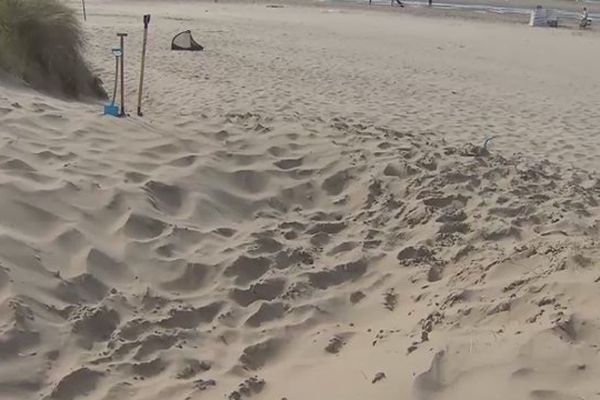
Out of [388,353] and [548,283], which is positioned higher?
[548,283]

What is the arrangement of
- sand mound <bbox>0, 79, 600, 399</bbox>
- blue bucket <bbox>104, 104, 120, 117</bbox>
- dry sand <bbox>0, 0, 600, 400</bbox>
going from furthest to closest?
blue bucket <bbox>104, 104, 120, 117</bbox> < sand mound <bbox>0, 79, 600, 399</bbox> < dry sand <bbox>0, 0, 600, 400</bbox>

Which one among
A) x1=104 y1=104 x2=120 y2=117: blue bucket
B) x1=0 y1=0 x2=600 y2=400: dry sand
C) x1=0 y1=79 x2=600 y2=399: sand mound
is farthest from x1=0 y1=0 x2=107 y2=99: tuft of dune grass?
x1=0 y1=79 x2=600 y2=399: sand mound

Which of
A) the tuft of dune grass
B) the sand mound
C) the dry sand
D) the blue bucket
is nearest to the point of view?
the dry sand

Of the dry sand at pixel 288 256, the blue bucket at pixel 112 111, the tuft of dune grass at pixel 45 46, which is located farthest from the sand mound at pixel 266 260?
the tuft of dune grass at pixel 45 46

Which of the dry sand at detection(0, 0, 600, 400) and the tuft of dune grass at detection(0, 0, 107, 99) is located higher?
the tuft of dune grass at detection(0, 0, 107, 99)

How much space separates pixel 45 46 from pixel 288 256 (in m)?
4.58

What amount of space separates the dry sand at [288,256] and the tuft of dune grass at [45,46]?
0.84 meters

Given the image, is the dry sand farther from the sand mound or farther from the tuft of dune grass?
the tuft of dune grass

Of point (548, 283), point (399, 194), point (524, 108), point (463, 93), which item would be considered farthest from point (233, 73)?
point (548, 283)

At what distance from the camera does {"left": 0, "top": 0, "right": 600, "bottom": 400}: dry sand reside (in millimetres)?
3279

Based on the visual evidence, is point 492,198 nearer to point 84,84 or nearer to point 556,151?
point 556,151

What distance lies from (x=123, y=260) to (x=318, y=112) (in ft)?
15.3

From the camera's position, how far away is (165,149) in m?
5.87

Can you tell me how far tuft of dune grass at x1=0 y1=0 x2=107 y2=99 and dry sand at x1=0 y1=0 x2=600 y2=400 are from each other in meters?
0.84
